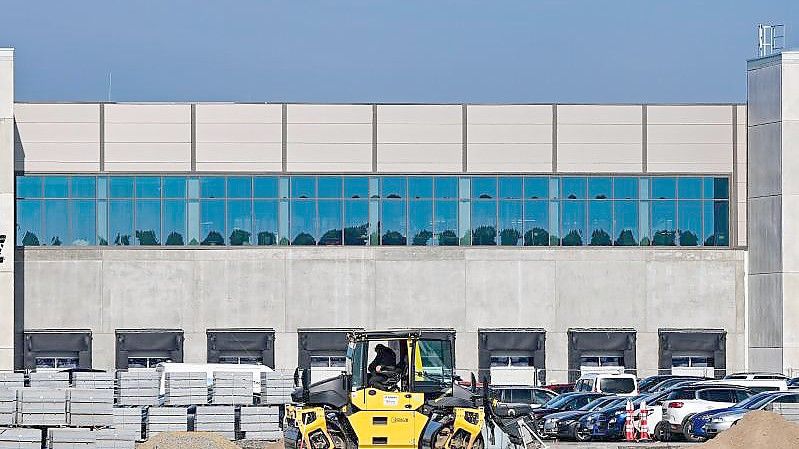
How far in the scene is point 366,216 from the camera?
235ft

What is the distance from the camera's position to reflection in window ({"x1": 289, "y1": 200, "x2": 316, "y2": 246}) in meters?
71.1

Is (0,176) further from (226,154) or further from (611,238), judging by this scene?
(611,238)

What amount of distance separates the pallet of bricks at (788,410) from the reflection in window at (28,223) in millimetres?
38246

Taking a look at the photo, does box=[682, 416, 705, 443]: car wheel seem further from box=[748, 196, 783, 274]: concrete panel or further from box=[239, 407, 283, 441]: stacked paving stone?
box=[748, 196, 783, 274]: concrete panel

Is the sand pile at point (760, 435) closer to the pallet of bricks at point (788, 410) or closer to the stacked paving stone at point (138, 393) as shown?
the pallet of bricks at point (788, 410)

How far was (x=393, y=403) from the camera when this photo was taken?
91.0 ft

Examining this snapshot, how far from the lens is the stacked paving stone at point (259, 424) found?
41344 mm

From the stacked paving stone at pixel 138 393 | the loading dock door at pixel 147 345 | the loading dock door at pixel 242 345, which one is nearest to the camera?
the stacked paving stone at pixel 138 393

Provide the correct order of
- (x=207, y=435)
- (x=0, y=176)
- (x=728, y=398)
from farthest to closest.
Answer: (x=0, y=176) < (x=728, y=398) < (x=207, y=435)

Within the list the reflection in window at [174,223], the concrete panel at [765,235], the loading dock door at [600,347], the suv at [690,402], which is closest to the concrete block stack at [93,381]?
the suv at [690,402]

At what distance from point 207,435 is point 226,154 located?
35807 mm

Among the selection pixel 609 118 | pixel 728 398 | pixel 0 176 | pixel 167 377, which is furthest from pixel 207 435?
pixel 609 118

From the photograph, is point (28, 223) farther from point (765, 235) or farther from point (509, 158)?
point (765, 235)

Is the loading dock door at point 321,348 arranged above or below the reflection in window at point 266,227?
below
